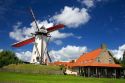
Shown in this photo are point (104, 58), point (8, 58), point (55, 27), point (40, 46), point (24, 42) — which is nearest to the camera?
point (104, 58)

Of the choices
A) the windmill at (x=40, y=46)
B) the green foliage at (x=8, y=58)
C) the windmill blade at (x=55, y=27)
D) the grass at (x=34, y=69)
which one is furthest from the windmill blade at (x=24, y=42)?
the grass at (x=34, y=69)

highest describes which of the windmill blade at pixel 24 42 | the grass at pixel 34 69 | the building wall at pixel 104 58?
the windmill blade at pixel 24 42

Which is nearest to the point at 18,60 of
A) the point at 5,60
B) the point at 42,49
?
the point at 5,60

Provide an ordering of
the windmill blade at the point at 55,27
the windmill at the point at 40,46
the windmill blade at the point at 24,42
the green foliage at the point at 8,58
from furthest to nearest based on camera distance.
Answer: the green foliage at the point at 8,58 < the windmill blade at the point at 55,27 < the windmill blade at the point at 24,42 < the windmill at the point at 40,46

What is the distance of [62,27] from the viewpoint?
7175 centimetres

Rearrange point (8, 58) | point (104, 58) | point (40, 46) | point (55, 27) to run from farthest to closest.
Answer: point (8, 58) → point (55, 27) → point (40, 46) → point (104, 58)

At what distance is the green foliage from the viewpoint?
76556mm

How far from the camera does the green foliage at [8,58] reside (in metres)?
76.6

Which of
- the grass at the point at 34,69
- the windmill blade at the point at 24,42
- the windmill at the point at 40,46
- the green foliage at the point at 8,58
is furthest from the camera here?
the green foliage at the point at 8,58

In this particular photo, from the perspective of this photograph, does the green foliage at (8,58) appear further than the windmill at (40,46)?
Yes

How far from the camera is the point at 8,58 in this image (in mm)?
78000

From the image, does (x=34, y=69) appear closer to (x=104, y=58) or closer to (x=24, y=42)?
(x=24, y=42)

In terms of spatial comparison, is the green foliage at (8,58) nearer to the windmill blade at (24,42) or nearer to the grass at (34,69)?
the windmill blade at (24,42)

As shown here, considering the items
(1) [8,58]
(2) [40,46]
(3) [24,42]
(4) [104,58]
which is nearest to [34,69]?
(2) [40,46]
